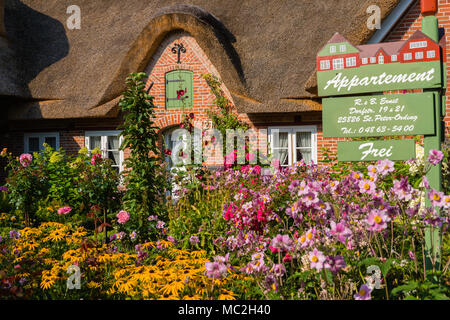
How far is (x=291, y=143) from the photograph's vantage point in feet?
28.1

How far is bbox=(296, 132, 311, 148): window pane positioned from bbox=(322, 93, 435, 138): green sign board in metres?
5.03

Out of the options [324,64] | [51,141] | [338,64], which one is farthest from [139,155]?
[51,141]

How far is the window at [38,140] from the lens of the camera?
33.8ft

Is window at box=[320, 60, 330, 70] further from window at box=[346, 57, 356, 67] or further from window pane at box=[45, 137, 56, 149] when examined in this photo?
window pane at box=[45, 137, 56, 149]

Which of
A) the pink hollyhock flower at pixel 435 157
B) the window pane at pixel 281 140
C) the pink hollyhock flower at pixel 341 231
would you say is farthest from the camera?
the window pane at pixel 281 140

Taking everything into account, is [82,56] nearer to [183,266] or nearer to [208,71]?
[208,71]

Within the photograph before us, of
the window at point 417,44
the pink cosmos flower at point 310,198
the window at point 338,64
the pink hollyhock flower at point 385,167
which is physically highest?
the window at point 417,44

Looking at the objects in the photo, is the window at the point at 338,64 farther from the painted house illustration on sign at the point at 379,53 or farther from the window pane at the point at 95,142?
the window pane at the point at 95,142

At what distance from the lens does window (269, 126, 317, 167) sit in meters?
8.51

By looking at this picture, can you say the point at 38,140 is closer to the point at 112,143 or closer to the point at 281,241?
the point at 112,143

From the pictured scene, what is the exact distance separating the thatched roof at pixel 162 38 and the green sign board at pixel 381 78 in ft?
13.1

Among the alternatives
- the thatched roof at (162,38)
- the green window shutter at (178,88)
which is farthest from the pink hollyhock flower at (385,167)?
the green window shutter at (178,88)

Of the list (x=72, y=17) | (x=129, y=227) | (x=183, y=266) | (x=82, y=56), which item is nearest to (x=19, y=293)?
(x=183, y=266)

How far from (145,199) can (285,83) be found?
449cm
